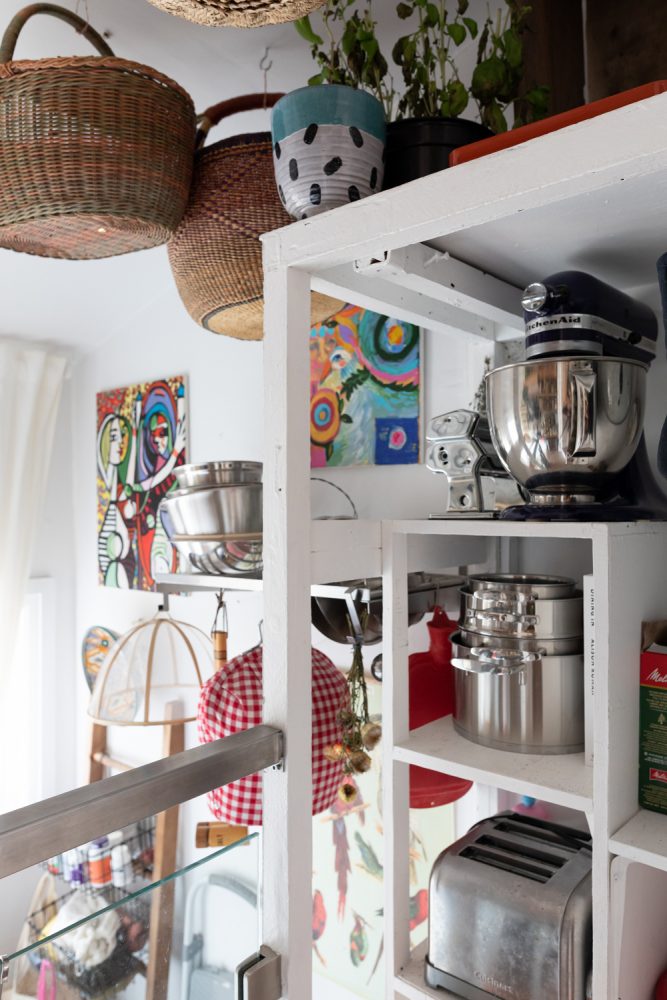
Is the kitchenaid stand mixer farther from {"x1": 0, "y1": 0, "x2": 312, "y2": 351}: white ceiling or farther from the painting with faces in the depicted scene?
the painting with faces

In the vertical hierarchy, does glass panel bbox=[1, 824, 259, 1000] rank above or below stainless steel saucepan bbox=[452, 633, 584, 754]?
below

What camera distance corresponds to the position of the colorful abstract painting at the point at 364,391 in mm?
1464

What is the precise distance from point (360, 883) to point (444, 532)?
104 centimetres

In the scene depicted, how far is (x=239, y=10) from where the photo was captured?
841 mm

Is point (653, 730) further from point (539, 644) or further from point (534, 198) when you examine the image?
point (534, 198)

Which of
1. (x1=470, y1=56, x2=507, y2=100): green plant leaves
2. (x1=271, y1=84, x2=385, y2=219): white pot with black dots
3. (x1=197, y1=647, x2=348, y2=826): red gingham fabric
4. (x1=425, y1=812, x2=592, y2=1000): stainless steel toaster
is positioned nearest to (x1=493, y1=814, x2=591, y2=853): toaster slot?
(x1=425, y1=812, x2=592, y2=1000): stainless steel toaster

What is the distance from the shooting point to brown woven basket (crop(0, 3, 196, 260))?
952 mm

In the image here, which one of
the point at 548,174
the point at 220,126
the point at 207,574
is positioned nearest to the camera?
the point at 548,174

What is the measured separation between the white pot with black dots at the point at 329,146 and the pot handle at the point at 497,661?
1.85 feet

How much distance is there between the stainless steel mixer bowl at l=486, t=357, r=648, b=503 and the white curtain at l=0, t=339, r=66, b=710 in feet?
6.52

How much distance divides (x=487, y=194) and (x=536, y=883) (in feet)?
2.53

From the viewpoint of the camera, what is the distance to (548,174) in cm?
62

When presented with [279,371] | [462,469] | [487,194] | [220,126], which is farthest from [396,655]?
[220,126]

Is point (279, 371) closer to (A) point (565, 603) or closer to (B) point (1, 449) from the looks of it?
(A) point (565, 603)
